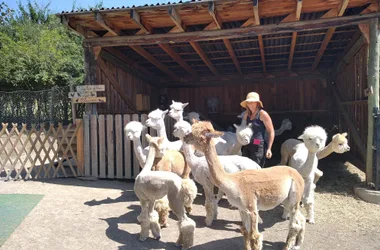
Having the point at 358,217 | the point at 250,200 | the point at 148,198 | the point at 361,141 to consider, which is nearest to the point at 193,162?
the point at 148,198

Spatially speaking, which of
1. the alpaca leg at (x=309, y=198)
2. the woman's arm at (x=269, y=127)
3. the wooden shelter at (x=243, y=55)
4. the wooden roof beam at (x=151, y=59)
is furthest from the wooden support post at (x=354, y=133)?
the wooden roof beam at (x=151, y=59)

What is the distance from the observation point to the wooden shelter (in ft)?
17.7

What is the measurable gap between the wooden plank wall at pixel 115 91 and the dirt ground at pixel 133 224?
2502 mm

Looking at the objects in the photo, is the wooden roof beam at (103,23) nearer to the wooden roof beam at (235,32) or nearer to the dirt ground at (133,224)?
the wooden roof beam at (235,32)

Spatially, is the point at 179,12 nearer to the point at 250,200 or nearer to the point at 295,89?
the point at 250,200

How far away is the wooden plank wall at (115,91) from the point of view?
740 centimetres

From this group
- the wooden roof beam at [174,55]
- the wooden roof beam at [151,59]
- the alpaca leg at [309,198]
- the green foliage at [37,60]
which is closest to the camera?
the alpaca leg at [309,198]

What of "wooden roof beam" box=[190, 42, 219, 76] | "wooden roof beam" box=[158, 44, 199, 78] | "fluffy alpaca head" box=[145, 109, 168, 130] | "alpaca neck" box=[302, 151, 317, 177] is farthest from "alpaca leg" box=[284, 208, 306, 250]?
"wooden roof beam" box=[158, 44, 199, 78]

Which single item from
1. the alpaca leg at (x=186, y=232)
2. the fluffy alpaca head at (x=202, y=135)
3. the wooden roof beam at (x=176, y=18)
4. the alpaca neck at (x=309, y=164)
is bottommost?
the alpaca leg at (x=186, y=232)

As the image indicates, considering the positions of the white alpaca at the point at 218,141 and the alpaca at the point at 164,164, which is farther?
the white alpaca at the point at 218,141

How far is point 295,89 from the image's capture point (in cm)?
1166

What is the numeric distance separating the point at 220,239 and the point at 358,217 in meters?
2.56

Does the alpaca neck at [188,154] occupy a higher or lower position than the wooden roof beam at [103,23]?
lower

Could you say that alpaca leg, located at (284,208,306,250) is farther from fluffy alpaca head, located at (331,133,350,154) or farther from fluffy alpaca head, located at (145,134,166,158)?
fluffy alpaca head, located at (145,134,166,158)
